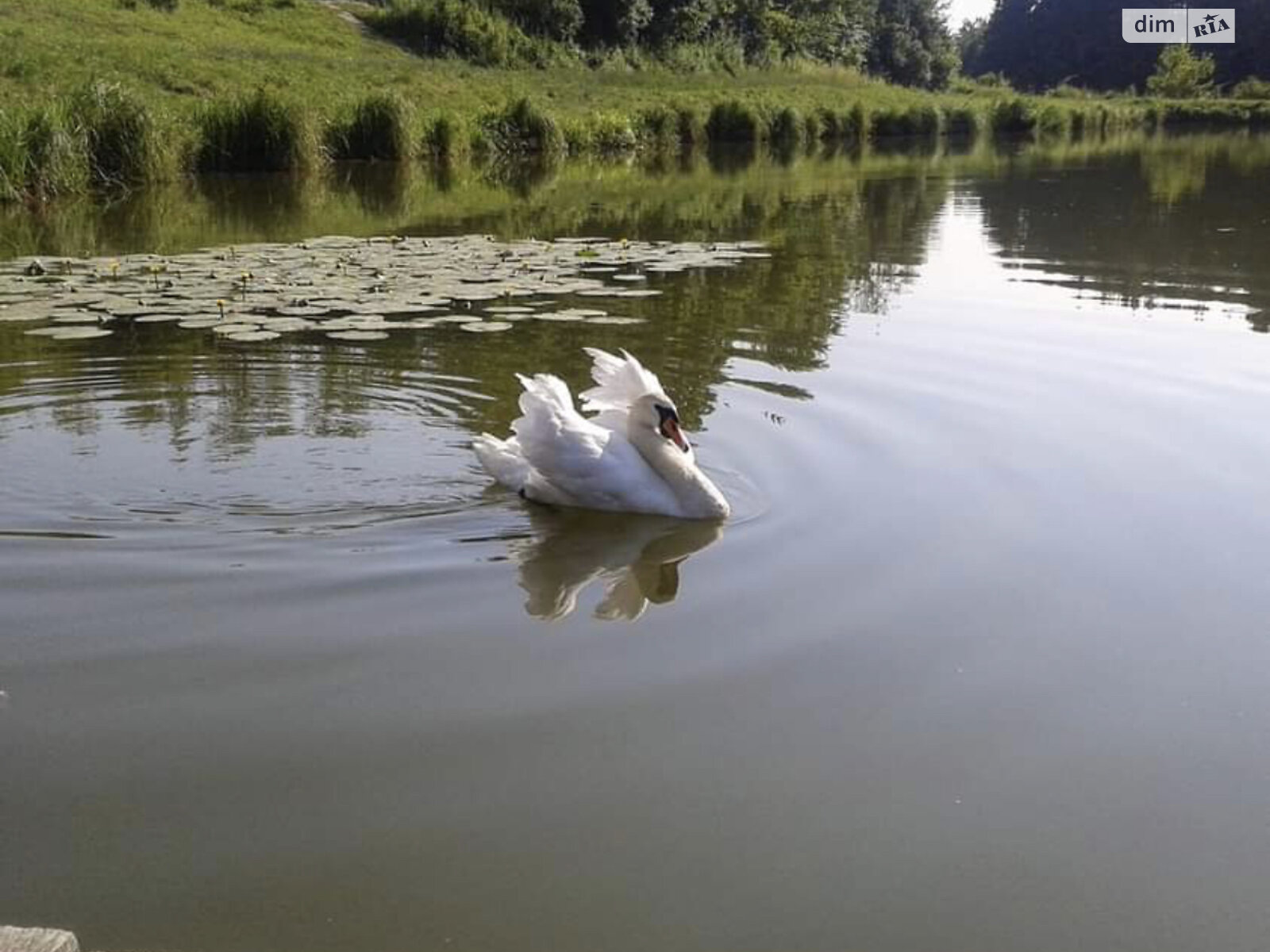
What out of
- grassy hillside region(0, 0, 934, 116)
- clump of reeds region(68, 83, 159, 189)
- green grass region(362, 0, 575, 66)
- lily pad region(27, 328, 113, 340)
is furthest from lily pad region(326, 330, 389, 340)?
green grass region(362, 0, 575, 66)

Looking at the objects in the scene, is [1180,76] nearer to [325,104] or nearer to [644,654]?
[325,104]

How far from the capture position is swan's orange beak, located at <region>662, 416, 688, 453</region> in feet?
20.2

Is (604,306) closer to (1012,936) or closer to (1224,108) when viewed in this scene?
(1012,936)

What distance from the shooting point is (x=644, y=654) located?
4.59m

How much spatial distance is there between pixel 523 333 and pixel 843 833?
255 inches

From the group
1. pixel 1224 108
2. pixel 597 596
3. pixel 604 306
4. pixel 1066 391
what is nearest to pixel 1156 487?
pixel 1066 391

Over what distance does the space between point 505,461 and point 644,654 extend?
1994 millimetres

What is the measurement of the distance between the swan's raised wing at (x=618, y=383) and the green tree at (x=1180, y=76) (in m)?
70.9

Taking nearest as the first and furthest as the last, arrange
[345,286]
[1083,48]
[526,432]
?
1. [526,432]
2. [345,286]
3. [1083,48]

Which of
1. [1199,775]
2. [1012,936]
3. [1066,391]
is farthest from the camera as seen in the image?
[1066,391]

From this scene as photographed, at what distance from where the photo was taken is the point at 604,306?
10.7m

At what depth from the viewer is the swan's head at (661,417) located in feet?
20.2

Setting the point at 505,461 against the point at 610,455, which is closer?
the point at 610,455

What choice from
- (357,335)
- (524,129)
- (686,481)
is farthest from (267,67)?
(686,481)
